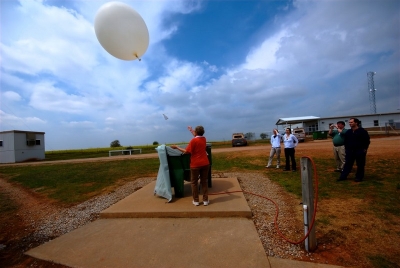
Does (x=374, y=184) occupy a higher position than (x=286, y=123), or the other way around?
(x=286, y=123)

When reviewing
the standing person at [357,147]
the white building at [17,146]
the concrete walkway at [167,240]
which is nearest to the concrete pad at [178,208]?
the concrete walkway at [167,240]

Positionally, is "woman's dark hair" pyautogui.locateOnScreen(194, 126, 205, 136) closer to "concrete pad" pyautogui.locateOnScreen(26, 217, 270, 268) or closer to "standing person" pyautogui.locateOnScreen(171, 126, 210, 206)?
"standing person" pyautogui.locateOnScreen(171, 126, 210, 206)

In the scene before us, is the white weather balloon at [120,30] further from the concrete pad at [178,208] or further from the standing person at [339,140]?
the standing person at [339,140]

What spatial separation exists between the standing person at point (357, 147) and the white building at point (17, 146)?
28.6 meters

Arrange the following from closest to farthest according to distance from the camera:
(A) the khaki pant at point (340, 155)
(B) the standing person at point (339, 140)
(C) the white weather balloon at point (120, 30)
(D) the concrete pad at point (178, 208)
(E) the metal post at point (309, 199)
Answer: (E) the metal post at point (309, 199) < (D) the concrete pad at point (178, 208) < (C) the white weather balloon at point (120, 30) < (B) the standing person at point (339, 140) < (A) the khaki pant at point (340, 155)

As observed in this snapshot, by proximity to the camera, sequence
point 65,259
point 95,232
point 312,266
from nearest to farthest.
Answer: point 312,266
point 65,259
point 95,232

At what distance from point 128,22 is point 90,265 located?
15.9 ft

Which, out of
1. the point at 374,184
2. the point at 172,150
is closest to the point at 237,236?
the point at 172,150

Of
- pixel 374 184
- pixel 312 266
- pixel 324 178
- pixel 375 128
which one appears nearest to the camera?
pixel 312 266

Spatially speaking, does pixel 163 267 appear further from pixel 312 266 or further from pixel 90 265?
pixel 312 266

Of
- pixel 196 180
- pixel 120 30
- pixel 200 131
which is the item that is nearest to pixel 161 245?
pixel 196 180

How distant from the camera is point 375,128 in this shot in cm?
3058

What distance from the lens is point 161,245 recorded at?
2.81 meters

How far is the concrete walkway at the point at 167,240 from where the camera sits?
246 centimetres
